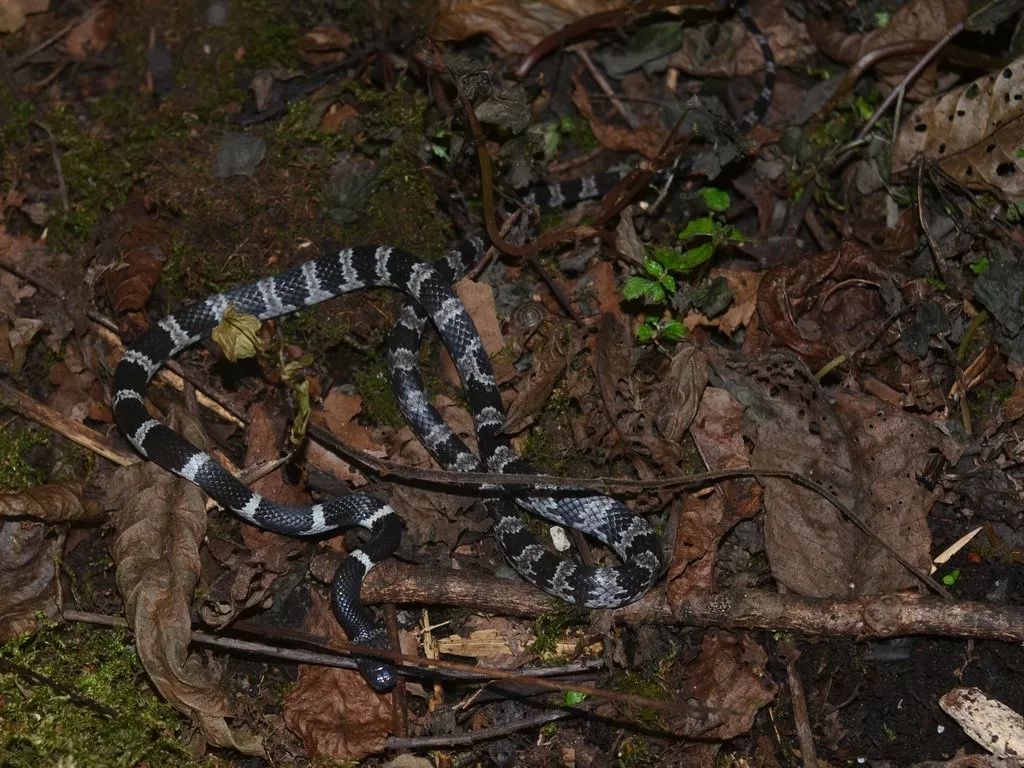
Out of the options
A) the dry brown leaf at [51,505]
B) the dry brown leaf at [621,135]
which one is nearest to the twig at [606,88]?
the dry brown leaf at [621,135]

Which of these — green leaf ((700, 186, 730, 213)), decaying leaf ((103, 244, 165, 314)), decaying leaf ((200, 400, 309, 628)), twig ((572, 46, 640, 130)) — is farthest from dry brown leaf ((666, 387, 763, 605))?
decaying leaf ((103, 244, 165, 314))

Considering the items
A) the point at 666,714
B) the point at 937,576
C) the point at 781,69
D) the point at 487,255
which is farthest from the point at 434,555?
the point at 781,69

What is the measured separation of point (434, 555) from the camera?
747 cm

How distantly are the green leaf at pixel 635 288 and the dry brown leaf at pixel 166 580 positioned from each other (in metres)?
3.69

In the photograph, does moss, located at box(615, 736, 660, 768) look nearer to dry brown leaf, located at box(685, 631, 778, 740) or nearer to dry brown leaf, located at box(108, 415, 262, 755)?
dry brown leaf, located at box(685, 631, 778, 740)

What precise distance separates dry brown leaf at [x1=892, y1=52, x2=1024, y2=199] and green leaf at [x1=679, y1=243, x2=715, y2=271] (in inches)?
88.2

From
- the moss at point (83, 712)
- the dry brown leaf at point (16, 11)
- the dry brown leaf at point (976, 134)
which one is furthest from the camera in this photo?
the dry brown leaf at point (16, 11)

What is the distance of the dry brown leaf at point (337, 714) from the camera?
6.58 m

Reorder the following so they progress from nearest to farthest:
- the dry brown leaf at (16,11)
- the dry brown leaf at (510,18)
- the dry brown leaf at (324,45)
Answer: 1. the dry brown leaf at (510,18)
2. the dry brown leaf at (324,45)
3. the dry brown leaf at (16,11)

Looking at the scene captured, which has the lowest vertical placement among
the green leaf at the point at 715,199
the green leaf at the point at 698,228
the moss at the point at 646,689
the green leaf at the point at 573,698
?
the green leaf at the point at 573,698

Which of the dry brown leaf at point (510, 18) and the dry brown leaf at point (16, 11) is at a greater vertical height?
the dry brown leaf at point (510, 18)

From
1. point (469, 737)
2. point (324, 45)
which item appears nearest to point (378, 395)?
point (469, 737)

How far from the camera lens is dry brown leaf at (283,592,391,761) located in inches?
259

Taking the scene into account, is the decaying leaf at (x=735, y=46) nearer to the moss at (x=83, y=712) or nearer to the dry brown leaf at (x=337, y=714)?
the dry brown leaf at (x=337, y=714)
